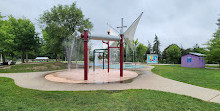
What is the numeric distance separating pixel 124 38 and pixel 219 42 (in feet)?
60.6

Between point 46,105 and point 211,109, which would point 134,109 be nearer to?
point 211,109

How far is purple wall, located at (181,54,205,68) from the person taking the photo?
66.9ft

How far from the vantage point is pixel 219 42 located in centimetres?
1811

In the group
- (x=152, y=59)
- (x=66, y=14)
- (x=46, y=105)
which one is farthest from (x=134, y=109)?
(x=152, y=59)

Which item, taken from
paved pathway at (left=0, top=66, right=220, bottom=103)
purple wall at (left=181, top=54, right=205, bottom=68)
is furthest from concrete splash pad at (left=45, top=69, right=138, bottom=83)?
purple wall at (left=181, top=54, right=205, bottom=68)

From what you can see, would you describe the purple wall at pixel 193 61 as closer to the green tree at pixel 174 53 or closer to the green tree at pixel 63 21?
the green tree at pixel 174 53

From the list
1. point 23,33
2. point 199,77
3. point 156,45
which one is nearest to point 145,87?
point 199,77

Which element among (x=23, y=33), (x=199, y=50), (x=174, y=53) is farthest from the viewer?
(x=174, y=53)

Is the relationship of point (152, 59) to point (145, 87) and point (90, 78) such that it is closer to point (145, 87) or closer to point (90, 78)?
point (90, 78)

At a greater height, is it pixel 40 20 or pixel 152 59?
pixel 40 20

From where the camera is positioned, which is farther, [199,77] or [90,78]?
[199,77]

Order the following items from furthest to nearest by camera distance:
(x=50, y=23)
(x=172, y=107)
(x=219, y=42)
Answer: (x=50, y=23), (x=219, y=42), (x=172, y=107)

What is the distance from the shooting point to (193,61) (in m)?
21.2

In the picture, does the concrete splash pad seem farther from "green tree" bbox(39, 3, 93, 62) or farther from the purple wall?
the purple wall
